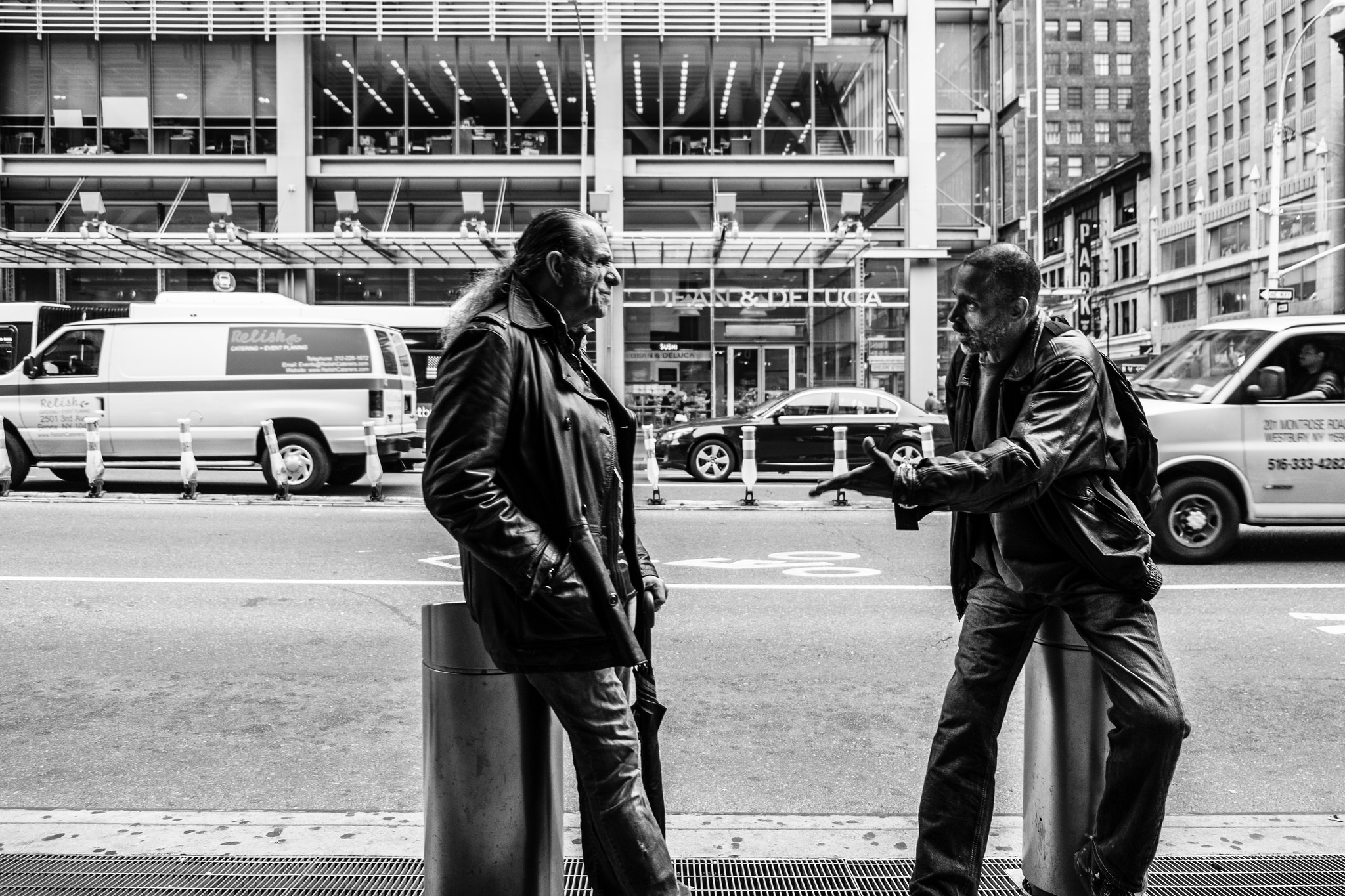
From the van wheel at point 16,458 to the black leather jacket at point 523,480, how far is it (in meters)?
14.1

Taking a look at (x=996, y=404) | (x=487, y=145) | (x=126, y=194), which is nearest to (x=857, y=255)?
(x=487, y=145)

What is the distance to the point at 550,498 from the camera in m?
2.77

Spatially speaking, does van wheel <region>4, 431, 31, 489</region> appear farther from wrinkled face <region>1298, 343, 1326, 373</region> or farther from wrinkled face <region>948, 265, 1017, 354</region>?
wrinkled face <region>948, 265, 1017, 354</region>

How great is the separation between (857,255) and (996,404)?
24847mm

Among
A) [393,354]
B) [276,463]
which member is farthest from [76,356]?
[393,354]

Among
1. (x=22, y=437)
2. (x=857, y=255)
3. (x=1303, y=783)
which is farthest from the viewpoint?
(x=857, y=255)

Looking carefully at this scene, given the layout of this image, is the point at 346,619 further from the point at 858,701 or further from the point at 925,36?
the point at 925,36

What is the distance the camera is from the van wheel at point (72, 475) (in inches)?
594

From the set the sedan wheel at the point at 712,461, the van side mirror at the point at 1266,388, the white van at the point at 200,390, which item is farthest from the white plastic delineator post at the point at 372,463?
the van side mirror at the point at 1266,388

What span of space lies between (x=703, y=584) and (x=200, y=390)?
28.7 feet

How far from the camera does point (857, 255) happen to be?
27453mm

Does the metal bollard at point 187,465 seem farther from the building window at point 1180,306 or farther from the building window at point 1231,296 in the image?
the building window at point 1180,306

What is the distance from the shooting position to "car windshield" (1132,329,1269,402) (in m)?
9.45

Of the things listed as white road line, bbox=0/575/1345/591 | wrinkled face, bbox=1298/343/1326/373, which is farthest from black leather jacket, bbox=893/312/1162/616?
wrinkled face, bbox=1298/343/1326/373
